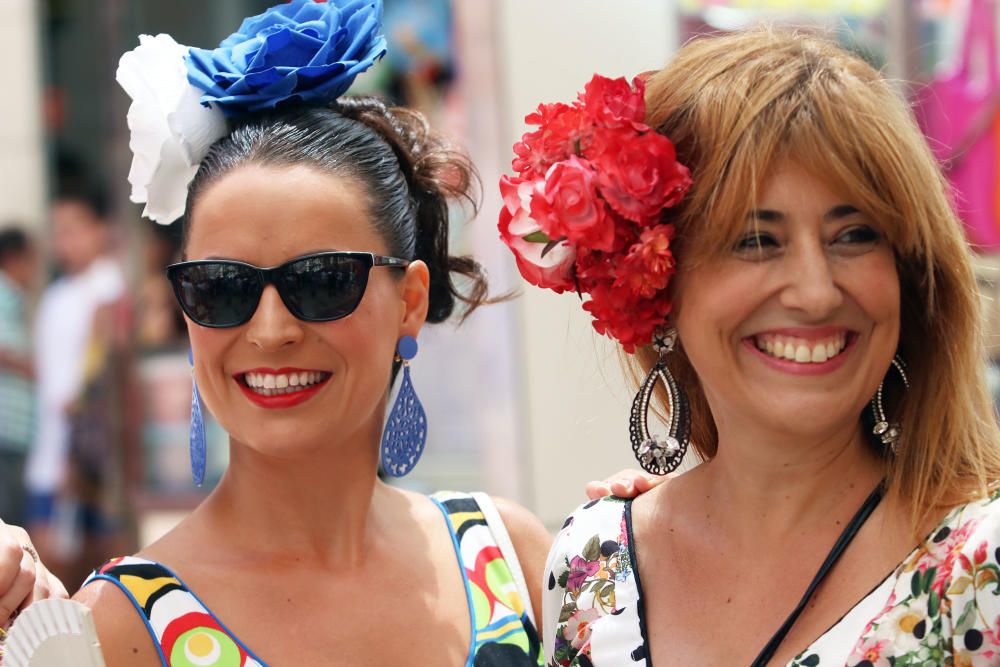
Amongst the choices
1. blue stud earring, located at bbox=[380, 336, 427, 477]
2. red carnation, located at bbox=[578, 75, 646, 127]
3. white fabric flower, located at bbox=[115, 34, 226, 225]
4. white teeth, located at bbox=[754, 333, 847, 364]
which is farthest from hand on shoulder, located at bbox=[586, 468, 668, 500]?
white fabric flower, located at bbox=[115, 34, 226, 225]

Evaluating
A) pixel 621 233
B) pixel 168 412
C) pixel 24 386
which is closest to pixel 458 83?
pixel 168 412

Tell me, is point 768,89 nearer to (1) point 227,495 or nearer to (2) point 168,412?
(1) point 227,495

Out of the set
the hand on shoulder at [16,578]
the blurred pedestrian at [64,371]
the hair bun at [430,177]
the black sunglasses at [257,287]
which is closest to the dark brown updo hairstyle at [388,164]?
the hair bun at [430,177]

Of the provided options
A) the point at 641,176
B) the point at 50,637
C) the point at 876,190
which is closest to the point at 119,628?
the point at 50,637

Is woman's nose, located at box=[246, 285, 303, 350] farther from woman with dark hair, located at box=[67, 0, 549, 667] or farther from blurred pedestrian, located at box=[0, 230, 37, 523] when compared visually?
blurred pedestrian, located at box=[0, 230, 37, 523]

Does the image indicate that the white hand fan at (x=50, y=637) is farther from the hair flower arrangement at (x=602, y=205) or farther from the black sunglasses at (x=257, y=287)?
the hair flower arrangement at (x=602, y=205)

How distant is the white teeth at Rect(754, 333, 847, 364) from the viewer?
217 cm

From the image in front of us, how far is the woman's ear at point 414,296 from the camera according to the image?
2.71 meters

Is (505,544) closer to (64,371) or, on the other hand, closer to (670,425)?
(670,425)

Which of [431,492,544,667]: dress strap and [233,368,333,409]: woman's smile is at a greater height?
[233,368,333,409]: woman's smile

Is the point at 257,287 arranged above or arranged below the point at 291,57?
below

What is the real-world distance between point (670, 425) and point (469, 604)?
0.54 meters

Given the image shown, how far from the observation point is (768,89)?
86.7 inches

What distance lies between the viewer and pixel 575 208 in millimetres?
2314
